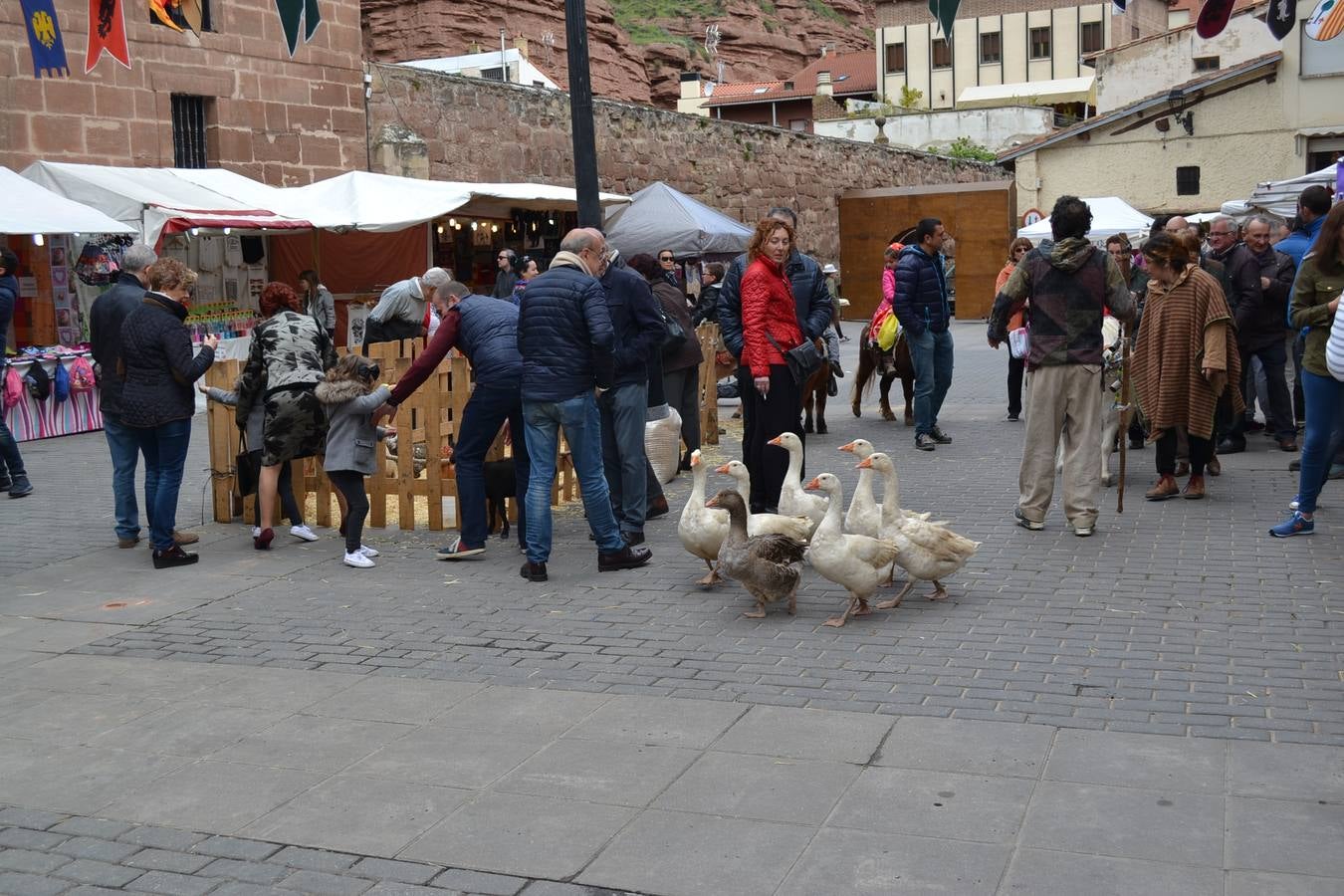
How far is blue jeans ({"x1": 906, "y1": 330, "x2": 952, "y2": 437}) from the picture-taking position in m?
12.0

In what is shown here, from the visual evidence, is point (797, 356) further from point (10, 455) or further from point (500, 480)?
point (10, 455)

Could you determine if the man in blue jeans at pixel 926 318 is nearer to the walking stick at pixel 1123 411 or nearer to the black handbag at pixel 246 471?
the walking stick at pixel 1123 411

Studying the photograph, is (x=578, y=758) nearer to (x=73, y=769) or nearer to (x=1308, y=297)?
(x=73, y=769)

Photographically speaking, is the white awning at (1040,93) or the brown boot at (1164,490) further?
the white awning at (1040,93)

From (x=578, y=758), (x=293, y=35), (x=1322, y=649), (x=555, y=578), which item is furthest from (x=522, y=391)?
(x=293, y=35)

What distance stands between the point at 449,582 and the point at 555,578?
569 mm

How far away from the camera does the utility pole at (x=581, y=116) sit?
969 cm

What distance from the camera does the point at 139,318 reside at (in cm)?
810

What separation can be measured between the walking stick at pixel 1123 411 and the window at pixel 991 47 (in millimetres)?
61112

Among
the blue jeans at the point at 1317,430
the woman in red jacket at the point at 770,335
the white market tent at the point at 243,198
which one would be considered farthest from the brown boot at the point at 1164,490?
the white market tent at the point at 243,198

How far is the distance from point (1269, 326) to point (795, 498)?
535 centimetres

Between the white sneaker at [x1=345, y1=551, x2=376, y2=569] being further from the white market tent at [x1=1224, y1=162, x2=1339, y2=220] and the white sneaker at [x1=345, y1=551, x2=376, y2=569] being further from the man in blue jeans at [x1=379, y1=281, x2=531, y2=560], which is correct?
the white market tent at [x1=1224, y1=162, x2=1339, y2=220]

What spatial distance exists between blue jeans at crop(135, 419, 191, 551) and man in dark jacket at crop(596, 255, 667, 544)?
2450 millimetres

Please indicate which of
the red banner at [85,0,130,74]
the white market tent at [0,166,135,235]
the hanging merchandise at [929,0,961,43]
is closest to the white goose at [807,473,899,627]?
the hanging merchandise at [929,0,961,43]
